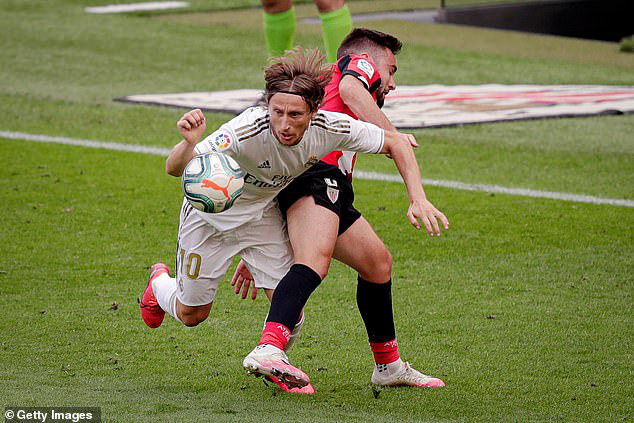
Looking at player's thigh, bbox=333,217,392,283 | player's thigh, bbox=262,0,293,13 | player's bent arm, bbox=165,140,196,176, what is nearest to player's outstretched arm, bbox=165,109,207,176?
player's bent arm, bbox=165,140,196,176

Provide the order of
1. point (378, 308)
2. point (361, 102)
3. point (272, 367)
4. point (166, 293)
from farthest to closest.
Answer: point (166, 293) < point (361, 102) < point (378, 308) < point (272, 367)

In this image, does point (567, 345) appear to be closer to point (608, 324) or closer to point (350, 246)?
point (608, 324)

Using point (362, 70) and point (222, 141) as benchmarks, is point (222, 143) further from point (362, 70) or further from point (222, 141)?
point (362, 70)

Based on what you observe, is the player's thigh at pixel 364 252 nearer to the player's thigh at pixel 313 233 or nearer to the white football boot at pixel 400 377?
the player's thigh at pixel 313 233

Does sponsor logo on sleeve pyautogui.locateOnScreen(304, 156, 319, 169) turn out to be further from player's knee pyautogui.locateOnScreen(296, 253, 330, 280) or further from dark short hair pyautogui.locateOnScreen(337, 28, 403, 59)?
dark short hair pyautogui.locateOnScreen(337, 28, 403, 59)

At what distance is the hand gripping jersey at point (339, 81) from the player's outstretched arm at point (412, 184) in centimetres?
40

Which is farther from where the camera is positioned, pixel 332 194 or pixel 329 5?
pixel 329 5

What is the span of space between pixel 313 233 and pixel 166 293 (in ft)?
3.11

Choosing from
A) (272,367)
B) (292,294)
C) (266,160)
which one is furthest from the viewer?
(266,160)

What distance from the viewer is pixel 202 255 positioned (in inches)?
199

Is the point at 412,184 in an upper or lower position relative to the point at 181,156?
lower

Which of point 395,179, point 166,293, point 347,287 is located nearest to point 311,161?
point 166,293

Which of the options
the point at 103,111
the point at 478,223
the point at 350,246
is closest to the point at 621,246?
the point at 478,223

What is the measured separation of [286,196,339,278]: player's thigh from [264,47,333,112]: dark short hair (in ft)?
1.66
